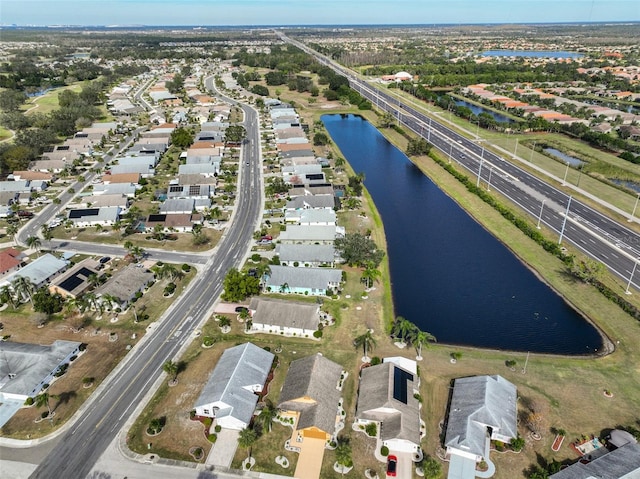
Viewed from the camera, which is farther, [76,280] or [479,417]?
[76,280]

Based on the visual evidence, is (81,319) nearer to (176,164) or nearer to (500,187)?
(176,164)

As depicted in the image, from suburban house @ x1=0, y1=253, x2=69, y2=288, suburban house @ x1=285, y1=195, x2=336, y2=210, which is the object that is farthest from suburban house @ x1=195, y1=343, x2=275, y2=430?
suburban house @ x1=285, y1=195, x2=336, y2=210

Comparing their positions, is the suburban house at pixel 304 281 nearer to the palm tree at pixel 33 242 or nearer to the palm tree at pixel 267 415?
the palm tree at pixel 267 415

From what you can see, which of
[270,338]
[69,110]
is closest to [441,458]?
[270,338]

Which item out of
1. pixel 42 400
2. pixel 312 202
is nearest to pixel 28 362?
pixel 42 400

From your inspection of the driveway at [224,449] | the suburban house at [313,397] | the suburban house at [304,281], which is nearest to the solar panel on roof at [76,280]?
the suburban house at [304,281]

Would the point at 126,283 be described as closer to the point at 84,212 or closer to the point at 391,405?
the point at 84,212

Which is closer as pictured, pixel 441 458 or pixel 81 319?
pixel 441 458
